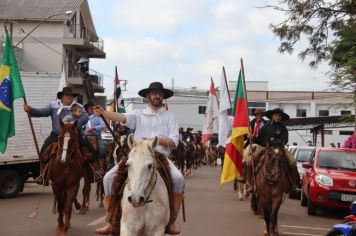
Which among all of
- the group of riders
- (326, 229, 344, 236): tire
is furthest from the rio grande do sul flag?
(326, 229, 344, 236): tire

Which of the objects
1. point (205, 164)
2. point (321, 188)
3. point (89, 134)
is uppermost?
point (89, 134)

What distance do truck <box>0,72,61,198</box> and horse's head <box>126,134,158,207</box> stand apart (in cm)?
1091

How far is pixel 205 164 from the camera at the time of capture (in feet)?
151

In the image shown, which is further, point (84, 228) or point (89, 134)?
point (89, 134)

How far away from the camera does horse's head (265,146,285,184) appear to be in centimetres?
1124

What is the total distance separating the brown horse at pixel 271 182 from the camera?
440 inches

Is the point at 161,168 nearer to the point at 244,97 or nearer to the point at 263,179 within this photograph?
the point at 263,179

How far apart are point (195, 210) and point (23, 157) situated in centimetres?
553

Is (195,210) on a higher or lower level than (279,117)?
lower

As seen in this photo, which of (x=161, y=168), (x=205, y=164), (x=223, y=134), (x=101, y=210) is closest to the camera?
(x=161, y=168)

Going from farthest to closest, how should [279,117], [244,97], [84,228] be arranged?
[244,97]
[279,117]
[84,228]

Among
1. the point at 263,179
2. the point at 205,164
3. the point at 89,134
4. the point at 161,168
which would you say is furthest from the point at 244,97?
the point at 205,164

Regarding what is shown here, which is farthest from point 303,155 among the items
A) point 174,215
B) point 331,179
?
point 174,215

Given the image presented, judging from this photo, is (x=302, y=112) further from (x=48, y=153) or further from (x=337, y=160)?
(x=48, y=153)
